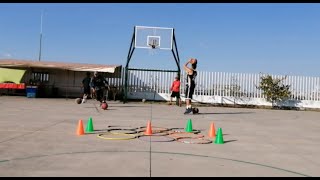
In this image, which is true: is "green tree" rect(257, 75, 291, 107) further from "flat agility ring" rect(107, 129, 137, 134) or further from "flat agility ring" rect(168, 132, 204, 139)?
"flat agility ring" rect(107, 129, 137, 134)

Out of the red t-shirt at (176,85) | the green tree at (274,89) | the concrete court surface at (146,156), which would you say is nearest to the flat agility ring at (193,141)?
the concrete court surface at (146,156)

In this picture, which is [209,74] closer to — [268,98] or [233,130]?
[268,98]

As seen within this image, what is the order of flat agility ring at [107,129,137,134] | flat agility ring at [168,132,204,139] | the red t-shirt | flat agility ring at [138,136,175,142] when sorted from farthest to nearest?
the red t-shirt → flat agility ring at [107,129,137,134] → flat agility ring at [168,132,204,139] → flat agility ring at [138,136,175,142]

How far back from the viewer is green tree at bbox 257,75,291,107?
85.2 ft

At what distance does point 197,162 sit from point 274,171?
118 cm

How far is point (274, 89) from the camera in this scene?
26000 mm

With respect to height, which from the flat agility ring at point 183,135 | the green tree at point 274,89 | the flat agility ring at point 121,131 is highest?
the green tree at point 274,89

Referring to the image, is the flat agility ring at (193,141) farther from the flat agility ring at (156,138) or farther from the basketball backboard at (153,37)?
the basketball backboard at (153,37)

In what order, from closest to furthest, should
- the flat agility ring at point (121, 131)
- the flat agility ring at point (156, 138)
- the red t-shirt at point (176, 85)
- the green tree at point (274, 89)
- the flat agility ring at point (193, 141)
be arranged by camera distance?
the flat agility ring at point (193, 141) < the flat agility ring at point (156, 138) < the flat agility ring at point (121, 131) < the red t-shirt at point (176, 85) < the green tree at point (274, 89)

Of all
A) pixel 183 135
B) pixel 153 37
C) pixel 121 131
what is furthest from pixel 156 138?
pixel 153 37

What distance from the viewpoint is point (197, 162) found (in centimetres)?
616

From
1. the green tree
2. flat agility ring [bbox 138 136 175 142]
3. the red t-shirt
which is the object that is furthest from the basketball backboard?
flat agility ring [bbox 138 136 175 142]

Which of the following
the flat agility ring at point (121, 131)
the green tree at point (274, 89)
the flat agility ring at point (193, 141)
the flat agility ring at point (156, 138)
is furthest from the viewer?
the green tree at point (274, 89)

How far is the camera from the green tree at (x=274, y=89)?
85.2 ft
